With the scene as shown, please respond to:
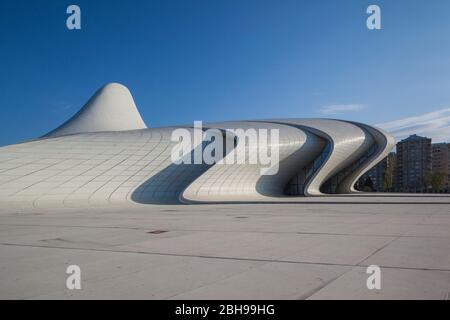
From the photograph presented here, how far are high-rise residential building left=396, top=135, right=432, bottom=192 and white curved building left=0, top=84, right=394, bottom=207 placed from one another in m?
76.7

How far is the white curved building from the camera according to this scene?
21.3 meters

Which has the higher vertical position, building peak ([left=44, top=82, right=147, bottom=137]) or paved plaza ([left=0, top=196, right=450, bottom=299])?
building peak ([left=44, top=82, right=147, bottom=137])

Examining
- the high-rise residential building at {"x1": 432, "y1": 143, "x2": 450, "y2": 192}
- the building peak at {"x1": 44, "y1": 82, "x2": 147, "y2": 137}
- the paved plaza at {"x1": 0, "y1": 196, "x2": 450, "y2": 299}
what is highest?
the building peak at {"x1": 44, "y1": 82, "x2": 147, "y2": 137}

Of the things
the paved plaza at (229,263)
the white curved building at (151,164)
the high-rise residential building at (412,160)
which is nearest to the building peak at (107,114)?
the white curved building at (151,164)

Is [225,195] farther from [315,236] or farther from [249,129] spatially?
[315,236]

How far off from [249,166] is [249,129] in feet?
13.9

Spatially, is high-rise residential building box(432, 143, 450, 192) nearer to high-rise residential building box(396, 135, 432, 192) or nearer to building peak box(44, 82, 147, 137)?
high-rise residential building box(396, 135, 432, 192)

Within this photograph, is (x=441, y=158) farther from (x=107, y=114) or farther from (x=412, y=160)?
(x=107, y=114)

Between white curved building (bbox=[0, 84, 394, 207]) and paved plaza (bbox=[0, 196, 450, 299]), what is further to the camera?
white curved building (bbox=[0, 84, 394, 207])

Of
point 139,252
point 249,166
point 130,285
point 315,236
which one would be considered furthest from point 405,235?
point 249,166

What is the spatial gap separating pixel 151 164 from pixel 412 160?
10120 cm

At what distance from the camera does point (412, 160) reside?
109438 millimetres

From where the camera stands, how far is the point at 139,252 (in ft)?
19.2

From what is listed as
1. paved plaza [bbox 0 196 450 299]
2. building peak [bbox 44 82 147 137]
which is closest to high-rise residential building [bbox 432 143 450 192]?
building peak [bbox 44 82 147 137]
